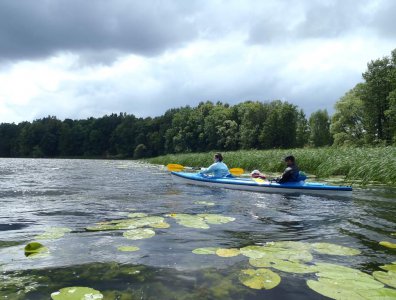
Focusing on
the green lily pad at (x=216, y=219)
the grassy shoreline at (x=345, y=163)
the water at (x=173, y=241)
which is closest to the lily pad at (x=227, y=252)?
the water at (x=173, y=241)

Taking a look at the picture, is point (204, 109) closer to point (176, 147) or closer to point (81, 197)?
point (176, 147)

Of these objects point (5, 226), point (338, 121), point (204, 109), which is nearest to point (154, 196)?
point (5, 226)

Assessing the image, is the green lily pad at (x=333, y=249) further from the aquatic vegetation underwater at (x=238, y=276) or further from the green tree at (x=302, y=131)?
the green tree at (x=302, y=131)

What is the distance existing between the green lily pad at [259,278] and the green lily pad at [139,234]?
184 cm

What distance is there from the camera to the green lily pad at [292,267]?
3617 mm

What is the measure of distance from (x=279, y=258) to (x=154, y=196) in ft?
20.5

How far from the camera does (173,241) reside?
487 centimetres

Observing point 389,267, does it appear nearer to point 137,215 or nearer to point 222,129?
point 137,215

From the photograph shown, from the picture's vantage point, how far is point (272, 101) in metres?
62.7

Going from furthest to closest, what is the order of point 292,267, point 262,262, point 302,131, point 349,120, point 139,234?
point 302,131, point 349,120, point 139,234, point 262,262, point 292,267

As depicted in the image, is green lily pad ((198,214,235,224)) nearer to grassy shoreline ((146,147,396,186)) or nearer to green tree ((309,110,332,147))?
grassy shoreline ((146,147,396,186))

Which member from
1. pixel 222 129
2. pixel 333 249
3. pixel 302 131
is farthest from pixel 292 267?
pixel 302 131

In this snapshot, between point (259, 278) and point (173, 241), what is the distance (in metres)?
1.73

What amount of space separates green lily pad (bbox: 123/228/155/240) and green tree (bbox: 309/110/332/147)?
63.6 metres
